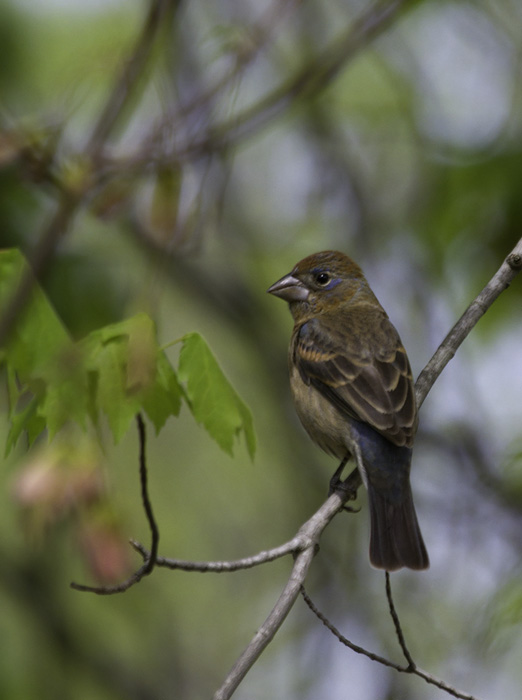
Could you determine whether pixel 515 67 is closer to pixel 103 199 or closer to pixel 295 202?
pixel 295 202

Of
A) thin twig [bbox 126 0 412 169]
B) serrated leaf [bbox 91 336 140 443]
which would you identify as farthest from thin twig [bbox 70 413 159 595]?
thin twig [bbox 126 0 412 169]

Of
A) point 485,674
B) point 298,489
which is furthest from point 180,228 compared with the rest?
point 298,489

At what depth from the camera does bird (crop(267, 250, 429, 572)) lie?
5.07m

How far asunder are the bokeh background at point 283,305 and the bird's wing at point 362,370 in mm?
813

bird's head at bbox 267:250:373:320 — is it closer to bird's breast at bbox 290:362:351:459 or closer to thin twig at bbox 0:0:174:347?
bird's breast at bbox 290:362:351:459

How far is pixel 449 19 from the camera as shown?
790 centimetres

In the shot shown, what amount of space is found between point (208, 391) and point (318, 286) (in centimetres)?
286

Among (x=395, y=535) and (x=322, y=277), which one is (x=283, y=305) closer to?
(x=322, y=277)

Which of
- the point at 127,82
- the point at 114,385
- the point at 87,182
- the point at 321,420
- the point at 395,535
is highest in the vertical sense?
the point at 127,82

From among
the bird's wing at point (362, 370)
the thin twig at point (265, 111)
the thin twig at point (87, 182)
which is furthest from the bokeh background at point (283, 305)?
the thin twig at point (87, 182)

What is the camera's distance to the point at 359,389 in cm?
550

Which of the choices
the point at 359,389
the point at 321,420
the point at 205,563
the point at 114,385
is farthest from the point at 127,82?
the point at 321,420

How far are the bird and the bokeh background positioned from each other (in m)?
0.66

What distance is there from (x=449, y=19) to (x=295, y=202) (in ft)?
7.68
